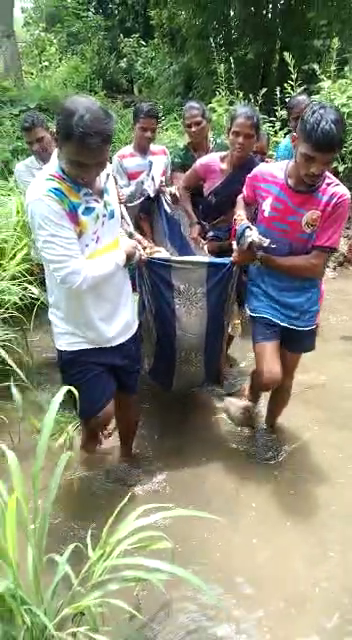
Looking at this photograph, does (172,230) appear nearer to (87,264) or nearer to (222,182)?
(222,182)

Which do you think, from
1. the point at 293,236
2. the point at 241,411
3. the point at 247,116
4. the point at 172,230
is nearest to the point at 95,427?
the point at 241,411

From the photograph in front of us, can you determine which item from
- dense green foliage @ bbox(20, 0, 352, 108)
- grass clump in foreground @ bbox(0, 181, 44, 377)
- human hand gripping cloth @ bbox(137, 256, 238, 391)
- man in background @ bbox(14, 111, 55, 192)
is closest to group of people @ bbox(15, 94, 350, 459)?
human hand gripping cloth @ bbox(137, 256, 238, 391)

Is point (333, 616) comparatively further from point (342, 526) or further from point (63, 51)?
point (63, 51)

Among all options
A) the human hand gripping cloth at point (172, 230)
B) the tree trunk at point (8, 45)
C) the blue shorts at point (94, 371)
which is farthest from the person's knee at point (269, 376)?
the tree trunk at point (8, 45)

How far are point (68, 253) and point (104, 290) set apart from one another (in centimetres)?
24

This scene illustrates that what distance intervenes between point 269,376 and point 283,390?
13.0 inches

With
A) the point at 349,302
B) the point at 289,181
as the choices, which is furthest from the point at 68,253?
the point at 349,302

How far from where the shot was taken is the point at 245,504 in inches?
113

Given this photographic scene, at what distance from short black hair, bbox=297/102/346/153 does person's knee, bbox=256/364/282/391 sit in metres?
0.92

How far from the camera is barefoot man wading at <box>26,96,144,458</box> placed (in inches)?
86.7

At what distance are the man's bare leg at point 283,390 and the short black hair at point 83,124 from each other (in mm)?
1322

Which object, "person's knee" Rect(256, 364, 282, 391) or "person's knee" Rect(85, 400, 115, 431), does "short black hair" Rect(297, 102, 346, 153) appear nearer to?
"person's knee" Rect(256, 364, 282, 391)

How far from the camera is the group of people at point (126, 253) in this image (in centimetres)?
225

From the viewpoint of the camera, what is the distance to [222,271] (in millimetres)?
3070
